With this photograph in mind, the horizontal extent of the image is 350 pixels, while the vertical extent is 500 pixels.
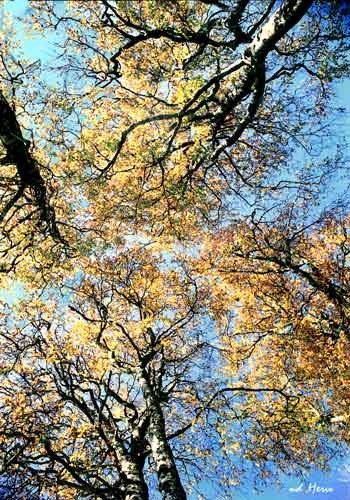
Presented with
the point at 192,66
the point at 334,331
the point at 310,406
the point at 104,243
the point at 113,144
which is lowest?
the point at 310,406

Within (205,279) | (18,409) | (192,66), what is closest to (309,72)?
(192,66)

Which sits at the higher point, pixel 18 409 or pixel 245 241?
pixel 245 241

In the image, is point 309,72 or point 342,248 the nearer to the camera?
point 309,72

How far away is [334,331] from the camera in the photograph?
440 inches

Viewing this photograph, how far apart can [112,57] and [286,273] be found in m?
7.83

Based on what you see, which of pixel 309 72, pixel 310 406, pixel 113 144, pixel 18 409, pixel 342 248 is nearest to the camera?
pixel 113 144

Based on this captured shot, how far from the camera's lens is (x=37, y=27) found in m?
6.70

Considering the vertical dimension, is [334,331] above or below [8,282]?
below

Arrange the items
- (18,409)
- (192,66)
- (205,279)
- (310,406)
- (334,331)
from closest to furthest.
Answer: (192,66)
(18,409)
(310,406)
(334,331)
(205,279)

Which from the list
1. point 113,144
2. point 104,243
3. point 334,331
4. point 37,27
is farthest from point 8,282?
point 334,331

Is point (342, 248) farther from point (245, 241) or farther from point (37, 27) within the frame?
point (37, 27)

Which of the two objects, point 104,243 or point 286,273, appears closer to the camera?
point 104,243

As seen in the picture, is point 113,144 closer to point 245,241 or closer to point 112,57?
point 112,57

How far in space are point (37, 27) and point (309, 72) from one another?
4676mm
